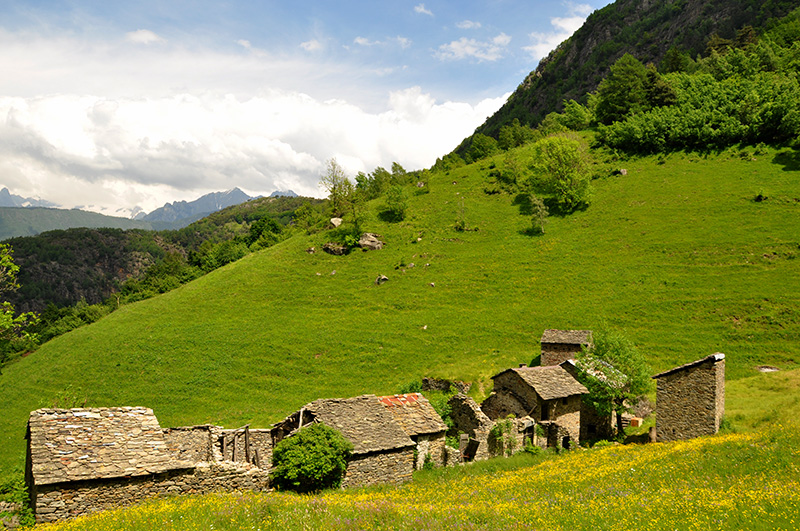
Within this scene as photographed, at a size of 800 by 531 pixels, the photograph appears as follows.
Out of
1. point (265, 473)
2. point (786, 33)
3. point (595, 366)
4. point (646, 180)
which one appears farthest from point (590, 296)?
point (786, 33)

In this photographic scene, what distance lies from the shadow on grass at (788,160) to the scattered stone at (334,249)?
267 ft

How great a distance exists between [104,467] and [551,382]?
29160mm

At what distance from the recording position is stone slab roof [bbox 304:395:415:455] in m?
22.4

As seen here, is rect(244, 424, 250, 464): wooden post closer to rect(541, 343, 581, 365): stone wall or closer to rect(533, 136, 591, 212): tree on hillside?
rect(541, 343, 581, 365): stone wall

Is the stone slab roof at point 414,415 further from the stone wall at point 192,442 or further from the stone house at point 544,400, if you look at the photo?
the stone wall at point 192,442

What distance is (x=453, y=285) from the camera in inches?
2820

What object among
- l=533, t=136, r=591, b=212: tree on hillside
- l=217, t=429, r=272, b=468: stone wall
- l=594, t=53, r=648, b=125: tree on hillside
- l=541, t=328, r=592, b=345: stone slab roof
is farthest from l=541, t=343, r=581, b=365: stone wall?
l=594, t=53, r=648, b=125: tree on hillside

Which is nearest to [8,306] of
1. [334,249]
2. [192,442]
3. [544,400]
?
[192,442]

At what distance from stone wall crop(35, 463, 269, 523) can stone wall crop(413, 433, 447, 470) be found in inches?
383

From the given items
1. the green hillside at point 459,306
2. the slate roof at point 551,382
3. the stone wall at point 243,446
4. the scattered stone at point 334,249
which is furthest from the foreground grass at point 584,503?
the scattered stone at point 334,249

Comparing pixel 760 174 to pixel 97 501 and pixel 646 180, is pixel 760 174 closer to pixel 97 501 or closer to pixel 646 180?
pixel 646 180

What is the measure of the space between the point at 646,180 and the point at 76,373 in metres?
103

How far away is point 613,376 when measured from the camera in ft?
109

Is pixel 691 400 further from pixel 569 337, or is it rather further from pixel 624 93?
pixel 624 93
